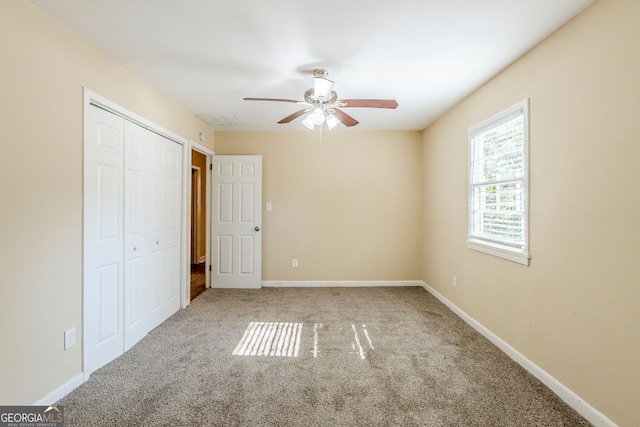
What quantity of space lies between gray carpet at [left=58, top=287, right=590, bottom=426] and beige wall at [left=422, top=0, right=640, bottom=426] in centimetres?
36

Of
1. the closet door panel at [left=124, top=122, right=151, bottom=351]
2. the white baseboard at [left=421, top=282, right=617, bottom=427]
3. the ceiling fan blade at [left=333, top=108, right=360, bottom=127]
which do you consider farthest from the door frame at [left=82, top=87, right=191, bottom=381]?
the white baseboard at [left=421, top=282, right=617, bottom=427]

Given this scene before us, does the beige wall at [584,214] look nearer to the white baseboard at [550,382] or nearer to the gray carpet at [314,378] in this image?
the white baseboard at [550,382]

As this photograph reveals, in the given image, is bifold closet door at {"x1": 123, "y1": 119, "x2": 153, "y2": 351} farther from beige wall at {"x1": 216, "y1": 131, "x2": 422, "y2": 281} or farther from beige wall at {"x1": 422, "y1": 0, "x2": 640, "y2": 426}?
beige wall at {"x1": 422, "y1": 0, "x2": 640, "y2": 426}

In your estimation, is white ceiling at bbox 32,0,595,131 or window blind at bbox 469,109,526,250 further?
window blind at bbox 469,109,526,250

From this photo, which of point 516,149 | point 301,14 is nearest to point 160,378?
point 301,14

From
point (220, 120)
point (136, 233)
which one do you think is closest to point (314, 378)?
point (136, 233)

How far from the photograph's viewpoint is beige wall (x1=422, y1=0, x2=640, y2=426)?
4.78 feet

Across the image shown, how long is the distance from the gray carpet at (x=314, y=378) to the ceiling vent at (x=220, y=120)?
8.52 feet

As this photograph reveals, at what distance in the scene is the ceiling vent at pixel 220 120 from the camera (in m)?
3.72

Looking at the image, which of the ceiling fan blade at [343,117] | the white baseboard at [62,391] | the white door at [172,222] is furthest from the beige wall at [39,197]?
the ceiling fan blade at [343,117]

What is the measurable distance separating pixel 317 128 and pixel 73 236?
3.29 metres

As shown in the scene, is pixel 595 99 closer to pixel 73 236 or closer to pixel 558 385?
pixel 558 385

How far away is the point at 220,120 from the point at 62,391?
3.29 metres

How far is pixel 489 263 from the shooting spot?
106 inches
